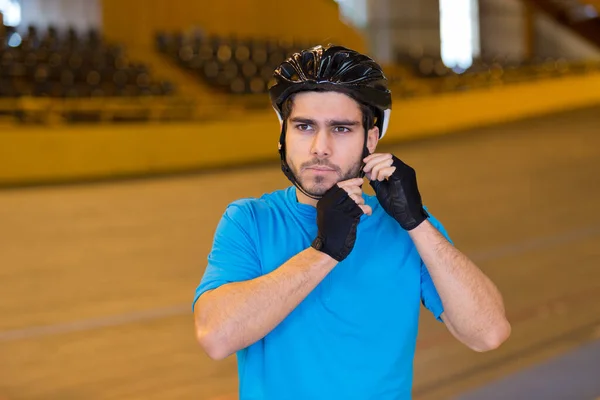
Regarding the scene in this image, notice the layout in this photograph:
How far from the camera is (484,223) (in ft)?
27.1

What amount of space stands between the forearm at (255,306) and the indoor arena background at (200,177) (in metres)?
1.99

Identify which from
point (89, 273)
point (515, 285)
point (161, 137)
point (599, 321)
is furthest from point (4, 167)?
point (599, 321)

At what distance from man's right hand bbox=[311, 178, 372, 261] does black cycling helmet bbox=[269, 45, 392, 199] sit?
9 centimetres

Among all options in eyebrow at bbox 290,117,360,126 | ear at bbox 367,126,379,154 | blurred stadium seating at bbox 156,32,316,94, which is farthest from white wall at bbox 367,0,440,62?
eyebrow at bbox 290,117,360,126

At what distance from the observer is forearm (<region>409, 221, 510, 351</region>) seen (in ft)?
4.88

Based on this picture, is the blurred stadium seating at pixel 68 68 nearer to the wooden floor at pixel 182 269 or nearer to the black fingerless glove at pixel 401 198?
the wooden floor at pixel 182 269

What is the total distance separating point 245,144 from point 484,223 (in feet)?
13.9

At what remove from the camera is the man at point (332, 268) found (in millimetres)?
1392

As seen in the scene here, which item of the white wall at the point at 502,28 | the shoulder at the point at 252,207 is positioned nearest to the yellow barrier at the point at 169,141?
the shoulder at the point at 252,207

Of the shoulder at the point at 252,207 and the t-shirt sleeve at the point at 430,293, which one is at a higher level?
the shoulder at the point at 252,207

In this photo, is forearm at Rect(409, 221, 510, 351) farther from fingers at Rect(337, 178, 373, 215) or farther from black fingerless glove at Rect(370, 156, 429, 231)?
fingers at Rect(337, 178, 373, 215)

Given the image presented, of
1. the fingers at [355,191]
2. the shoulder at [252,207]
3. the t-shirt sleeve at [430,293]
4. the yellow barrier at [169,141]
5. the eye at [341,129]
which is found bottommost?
the yellow barrier at [169,141]

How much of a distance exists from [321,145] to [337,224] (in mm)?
174

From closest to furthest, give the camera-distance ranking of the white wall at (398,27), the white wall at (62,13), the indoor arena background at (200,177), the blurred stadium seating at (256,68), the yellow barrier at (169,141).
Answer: the indoor arena background at (200,177)
the yellow barrier at (169,141)
the white wall at (62,13)
the blurred stadium seating at (256,68)
the white wall at (398,27)
